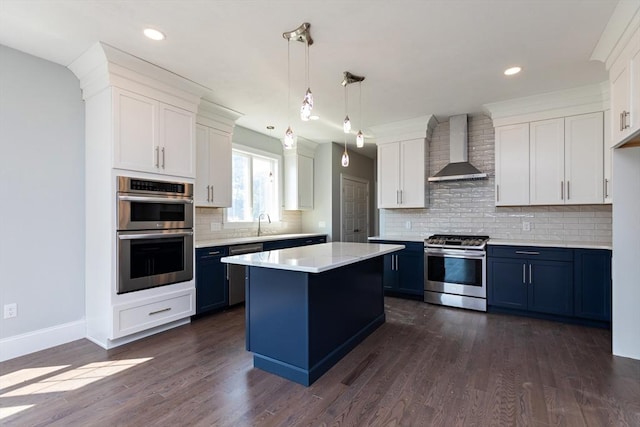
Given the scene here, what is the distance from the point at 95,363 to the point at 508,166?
4965mm

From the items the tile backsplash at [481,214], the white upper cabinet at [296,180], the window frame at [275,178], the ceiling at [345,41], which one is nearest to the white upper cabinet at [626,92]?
the ceiling at [345,41]

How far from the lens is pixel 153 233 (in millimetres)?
Answer: 3129

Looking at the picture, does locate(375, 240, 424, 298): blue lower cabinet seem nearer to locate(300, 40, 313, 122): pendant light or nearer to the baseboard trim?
locate(300, 40, 313, 122): pendant light

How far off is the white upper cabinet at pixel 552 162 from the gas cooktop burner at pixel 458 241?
1.92 ft

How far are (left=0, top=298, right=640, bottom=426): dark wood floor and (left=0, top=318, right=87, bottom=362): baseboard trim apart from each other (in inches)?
3.5

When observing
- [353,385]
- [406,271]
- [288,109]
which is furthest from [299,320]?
Result: [288,109]

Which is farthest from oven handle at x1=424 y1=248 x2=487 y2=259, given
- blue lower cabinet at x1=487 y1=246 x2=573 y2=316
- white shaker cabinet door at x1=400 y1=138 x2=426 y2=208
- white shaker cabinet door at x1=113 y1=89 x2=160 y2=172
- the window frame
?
white shaker cabinet door at x1=113 y1=89 x2=160 y2=172

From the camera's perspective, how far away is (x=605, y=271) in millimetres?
3303

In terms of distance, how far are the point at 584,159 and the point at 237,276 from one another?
4461 millimetres

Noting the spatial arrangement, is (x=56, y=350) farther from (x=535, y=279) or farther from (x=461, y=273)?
(x=535, y=279)

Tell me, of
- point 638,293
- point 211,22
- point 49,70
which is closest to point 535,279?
point 638,293

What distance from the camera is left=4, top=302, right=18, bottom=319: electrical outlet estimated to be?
2662 millimetres

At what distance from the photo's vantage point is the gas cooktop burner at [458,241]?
397cm

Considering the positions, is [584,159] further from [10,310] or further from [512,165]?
[10,310]
